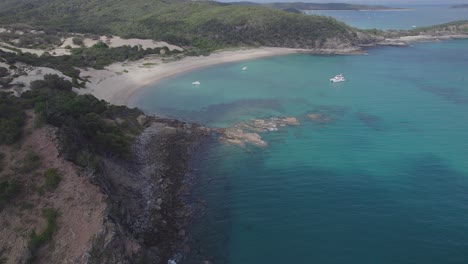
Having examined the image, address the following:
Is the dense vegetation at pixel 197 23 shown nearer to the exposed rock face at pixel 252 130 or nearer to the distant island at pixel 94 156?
the distant island at pixel 94 156

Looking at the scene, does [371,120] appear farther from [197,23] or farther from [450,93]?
[197,23]

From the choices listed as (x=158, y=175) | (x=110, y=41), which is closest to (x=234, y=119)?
(x=158, y=175)

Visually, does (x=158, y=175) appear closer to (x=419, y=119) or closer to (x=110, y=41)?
(x=419, y=119)

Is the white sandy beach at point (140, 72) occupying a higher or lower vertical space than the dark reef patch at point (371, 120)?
higher

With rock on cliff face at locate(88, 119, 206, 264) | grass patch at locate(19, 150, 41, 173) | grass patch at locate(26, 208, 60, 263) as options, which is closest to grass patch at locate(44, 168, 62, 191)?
grass patch at locate(19, 150, 41, 173)

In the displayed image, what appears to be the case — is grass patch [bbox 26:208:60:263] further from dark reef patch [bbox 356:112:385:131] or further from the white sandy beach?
dark reef patch [bbox 356:112:385:131]

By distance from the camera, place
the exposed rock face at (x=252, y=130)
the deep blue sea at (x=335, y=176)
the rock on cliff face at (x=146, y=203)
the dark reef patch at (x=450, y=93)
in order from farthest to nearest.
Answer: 1. the dark reef patch at (x=450, y=93)
2. the exposed rock face at (x=252, y=130)
3. the deep blue sea at (x=335, y=176)
4. the rock on cliff face at (x=146, y=203)

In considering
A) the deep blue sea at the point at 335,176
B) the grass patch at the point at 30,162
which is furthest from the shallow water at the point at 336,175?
the grass patch at the point at 30,162
